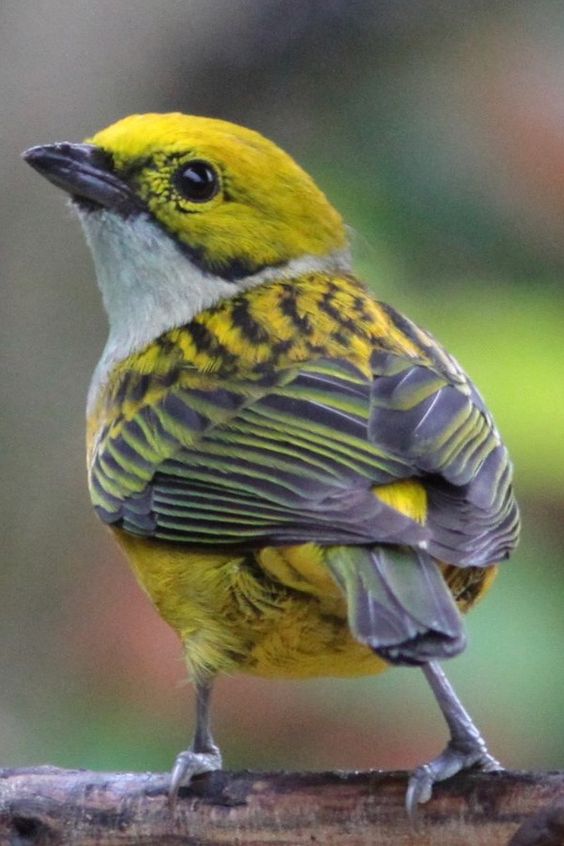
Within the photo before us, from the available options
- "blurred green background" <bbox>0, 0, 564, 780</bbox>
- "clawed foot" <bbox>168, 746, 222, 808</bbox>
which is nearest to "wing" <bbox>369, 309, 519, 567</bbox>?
"clawed foot" <bbox>168, 746, 222, 808</bbox>

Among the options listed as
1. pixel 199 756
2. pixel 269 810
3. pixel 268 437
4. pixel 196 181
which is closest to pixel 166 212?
pixel 196 181

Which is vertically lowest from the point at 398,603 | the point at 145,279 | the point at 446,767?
the point at 446,767

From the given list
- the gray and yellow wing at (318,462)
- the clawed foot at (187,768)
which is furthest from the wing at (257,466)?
the clawed foot at (187,768)

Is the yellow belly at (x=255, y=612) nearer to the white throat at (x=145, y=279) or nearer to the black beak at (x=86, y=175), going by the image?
the white throat at (x=145, y=279)

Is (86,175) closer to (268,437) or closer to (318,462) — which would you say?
(268,437)

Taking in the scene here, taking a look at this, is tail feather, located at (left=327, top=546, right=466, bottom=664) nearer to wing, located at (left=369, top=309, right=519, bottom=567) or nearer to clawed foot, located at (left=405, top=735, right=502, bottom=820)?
wing, located at (left=369, top=309, right=519, bottom=567)

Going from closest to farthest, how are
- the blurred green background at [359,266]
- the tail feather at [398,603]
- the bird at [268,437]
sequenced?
the tail feather at [398,603] < the bird at [268,437] < the blurred green background at [359,266]

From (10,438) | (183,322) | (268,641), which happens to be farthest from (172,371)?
(10,438)
